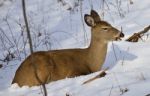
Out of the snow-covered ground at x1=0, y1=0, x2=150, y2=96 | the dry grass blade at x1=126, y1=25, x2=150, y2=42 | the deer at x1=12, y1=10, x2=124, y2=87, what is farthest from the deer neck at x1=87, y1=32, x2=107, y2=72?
the dry grass blade at x1=126, y1=25, x2=150, y2=42

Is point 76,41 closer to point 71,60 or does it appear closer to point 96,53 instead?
point 96,53

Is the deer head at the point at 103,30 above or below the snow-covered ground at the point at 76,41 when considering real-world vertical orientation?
above

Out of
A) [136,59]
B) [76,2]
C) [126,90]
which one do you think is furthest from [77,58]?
[76,2]

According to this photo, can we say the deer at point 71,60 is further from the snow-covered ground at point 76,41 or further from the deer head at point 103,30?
the snow-covered ground at point 76,41

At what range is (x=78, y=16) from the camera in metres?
10.5

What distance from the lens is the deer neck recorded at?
7.58 m

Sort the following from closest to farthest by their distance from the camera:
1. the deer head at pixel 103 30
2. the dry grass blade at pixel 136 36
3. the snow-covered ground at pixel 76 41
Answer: the snow-covered ground at pixel 76 41 < the deer head at pixel 103 30 < the dry grass blade at pixel 136 36

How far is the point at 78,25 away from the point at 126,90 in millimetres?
4592

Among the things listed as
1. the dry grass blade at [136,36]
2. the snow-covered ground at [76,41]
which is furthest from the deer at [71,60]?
the dry grass blade at [136,36]

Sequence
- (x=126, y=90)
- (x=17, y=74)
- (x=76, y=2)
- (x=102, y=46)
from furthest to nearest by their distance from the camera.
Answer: (x=76, y=2) → (x=102, y=46) → (x=17, y=74) → (x=126, y=90)

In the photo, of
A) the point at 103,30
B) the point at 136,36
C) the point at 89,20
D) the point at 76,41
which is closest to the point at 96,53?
the point at 103,30

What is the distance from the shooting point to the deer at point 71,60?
717 centimetres

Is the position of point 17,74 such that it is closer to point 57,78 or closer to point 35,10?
point 57,78

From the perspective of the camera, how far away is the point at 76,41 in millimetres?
9164
